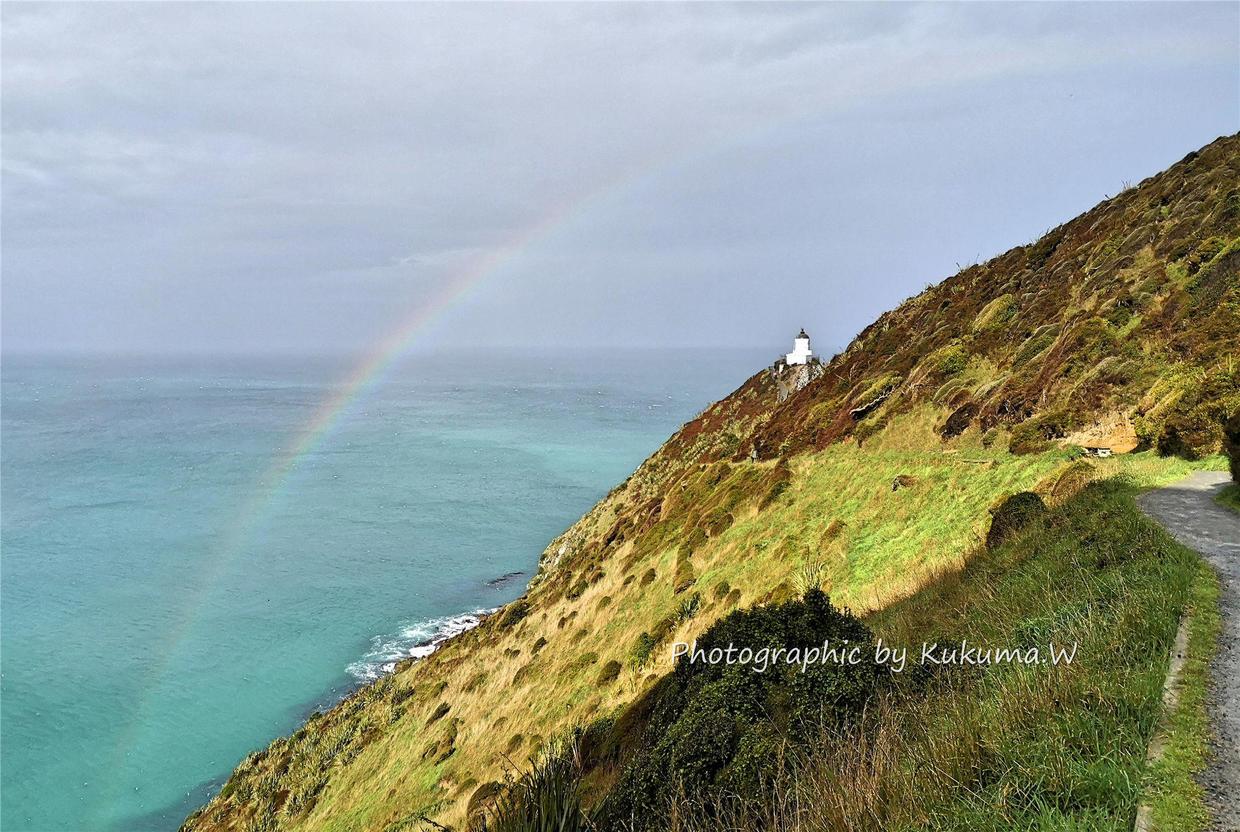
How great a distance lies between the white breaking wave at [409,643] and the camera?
42.8 m

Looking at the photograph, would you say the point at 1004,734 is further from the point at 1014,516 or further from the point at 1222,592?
the point at 1014,516

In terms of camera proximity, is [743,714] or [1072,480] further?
[1072,480]

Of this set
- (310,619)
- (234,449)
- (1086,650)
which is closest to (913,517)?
(1086,650)

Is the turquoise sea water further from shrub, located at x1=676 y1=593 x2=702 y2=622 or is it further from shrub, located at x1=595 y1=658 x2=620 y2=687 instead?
shrub, located at x1=676 y1=593 x2=702 y2=622

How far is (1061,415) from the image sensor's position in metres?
20.8

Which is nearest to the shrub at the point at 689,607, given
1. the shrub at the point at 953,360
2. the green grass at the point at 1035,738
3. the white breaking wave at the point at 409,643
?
the green grass at the point at 1035,738

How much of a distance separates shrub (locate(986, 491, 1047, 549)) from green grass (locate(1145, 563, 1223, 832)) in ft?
25.0

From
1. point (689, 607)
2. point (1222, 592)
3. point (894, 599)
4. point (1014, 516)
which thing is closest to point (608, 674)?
point (689, 607)

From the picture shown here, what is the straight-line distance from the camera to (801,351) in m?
59.4

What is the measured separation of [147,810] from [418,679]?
1342 centimetres

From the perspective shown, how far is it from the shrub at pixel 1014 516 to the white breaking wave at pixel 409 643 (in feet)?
117

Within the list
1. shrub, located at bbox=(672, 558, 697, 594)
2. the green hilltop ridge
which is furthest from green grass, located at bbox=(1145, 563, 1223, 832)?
shrub, located at bbox=(672, 558, 697, 594)

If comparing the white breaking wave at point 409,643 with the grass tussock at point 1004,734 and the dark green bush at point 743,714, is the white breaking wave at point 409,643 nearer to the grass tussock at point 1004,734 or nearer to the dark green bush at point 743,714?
the dark green bush at point 743,714

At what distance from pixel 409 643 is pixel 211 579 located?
97.3ft
